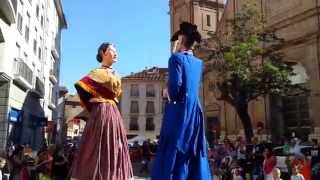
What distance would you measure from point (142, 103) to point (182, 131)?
227 feet

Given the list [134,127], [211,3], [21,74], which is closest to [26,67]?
[21,74]

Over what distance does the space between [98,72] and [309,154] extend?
12.5 metres

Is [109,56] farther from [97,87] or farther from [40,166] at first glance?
[40,166]

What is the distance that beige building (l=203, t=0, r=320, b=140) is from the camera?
26.1 meters

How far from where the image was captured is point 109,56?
5.38m

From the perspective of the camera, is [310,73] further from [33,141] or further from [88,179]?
[88,179]

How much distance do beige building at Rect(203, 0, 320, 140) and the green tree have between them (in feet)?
5.38

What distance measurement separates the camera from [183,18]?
43.9 m

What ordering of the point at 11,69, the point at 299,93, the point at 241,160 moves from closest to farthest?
the point at 241,160, the point at 11,69, the point at 299,93

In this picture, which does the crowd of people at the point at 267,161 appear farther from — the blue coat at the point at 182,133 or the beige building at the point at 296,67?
the blue coat at the point at 182,133

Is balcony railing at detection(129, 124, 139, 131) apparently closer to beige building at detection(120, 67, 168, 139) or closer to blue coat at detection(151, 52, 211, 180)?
beige building at detection(120, 67, 168, 139)

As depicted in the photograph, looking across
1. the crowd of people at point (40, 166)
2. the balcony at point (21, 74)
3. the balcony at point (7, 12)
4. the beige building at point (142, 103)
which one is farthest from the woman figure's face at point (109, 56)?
the beige building at point (142, 103)

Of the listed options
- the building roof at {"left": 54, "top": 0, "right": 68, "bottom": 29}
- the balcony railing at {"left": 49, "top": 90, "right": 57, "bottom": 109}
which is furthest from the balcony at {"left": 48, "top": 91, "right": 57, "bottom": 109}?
the building roof at {"left": 54, "top": 0, "right": 68, "bottom": 29}

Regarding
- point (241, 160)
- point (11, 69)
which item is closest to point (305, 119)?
point (241, 160)
